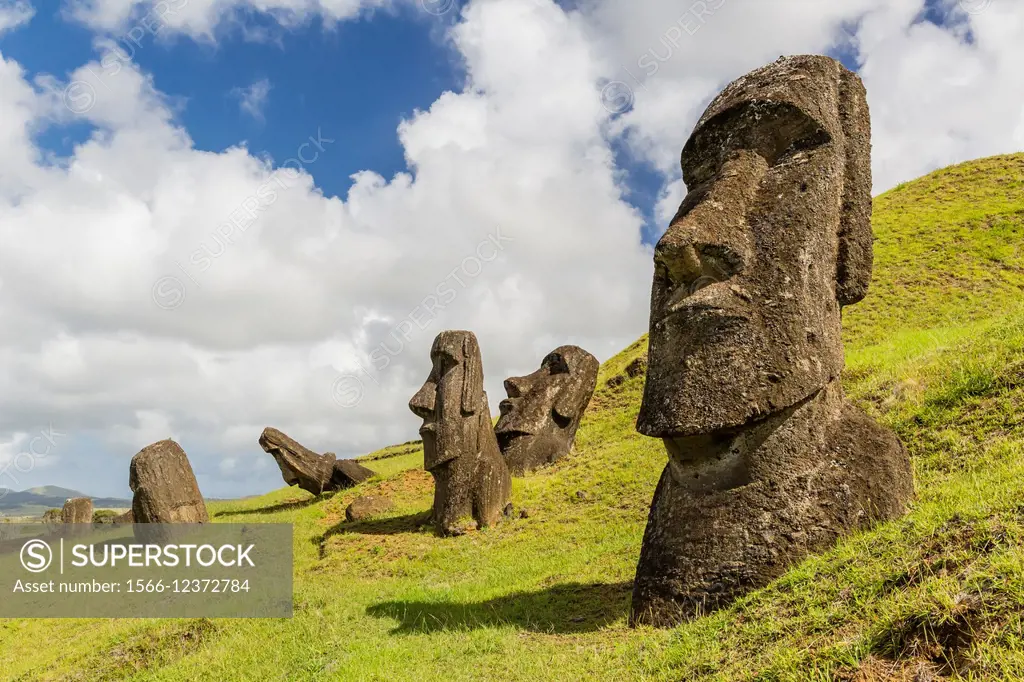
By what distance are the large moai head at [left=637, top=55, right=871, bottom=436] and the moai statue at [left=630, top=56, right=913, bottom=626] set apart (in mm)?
14

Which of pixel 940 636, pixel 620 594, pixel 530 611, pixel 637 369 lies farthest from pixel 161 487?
pixel 940 636

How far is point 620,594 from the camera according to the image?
743cm

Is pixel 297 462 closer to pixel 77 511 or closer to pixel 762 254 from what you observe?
pixel 77 511

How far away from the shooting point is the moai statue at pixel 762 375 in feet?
19.0

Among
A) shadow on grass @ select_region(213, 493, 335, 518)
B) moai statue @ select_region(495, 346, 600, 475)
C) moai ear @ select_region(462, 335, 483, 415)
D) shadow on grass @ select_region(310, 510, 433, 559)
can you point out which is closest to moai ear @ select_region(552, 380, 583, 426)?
moai statue @ select_region(495, 346, 600, 475)

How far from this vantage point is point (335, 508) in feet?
62.0

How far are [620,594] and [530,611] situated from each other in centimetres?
Result: 102

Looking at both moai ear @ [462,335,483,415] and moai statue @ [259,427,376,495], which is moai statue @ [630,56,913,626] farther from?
moai statue @ [259,427,376,495]

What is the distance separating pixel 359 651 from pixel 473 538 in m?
6.92

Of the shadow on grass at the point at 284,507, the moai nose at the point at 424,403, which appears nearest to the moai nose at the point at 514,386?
the moai nose at the point at 424,403

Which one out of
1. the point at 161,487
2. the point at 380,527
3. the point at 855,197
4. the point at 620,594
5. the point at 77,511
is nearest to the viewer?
the point at 855,197

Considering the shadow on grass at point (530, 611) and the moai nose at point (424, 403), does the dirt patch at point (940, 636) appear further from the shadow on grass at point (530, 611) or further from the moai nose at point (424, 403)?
the moai nose at point (424, 403)

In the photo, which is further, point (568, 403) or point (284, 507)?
point (284, 507)

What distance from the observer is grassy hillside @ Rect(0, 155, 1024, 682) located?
3820 mm
